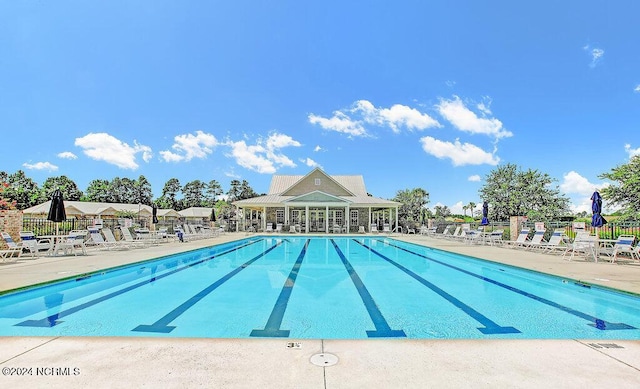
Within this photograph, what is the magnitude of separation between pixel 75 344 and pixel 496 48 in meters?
23.9

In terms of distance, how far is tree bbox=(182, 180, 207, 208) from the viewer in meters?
68.8

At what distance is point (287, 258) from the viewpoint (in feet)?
40.4

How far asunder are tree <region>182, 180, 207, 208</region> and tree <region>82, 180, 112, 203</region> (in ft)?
43.6

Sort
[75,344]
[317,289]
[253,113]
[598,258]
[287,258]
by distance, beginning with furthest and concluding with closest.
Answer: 1. [253,113]
2. [287,258]
3. [598,258]
4. [317,289]
5. [75,344]

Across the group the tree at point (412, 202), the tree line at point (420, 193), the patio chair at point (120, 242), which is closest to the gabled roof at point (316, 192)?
the tree line at point (420, 193)

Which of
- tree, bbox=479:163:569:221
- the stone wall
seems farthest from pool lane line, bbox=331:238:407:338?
tree, bbox=479:163:569:221

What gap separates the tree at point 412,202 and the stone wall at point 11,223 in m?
33.5

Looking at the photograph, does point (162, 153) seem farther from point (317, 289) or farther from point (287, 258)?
point (317, 289)

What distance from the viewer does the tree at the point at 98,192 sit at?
5881 cm

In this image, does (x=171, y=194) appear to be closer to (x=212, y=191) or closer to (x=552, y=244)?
(x=212, y=191)

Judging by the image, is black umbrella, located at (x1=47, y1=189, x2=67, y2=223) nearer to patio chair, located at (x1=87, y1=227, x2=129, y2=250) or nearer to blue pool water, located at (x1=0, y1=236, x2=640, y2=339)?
patio chair, located at (x1=87, y1=227, x2=129, y2=250)

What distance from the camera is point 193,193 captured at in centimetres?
6962

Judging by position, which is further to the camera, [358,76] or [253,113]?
[253,113]

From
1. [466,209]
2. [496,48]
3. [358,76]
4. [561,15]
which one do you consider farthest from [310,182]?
[466,209]
